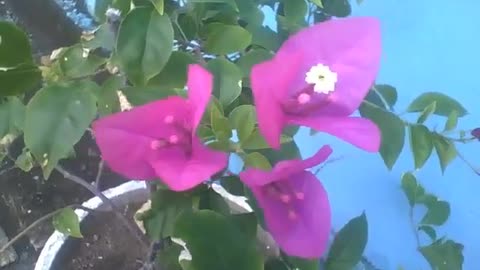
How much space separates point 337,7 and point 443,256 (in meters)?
0.41

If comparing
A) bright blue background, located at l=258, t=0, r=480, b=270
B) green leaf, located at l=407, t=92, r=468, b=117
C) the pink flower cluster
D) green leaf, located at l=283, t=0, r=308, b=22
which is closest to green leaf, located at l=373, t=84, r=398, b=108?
green leaf, located at l=407, t=92, r=468, b=117

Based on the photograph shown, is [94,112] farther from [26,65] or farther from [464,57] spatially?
[464,57]

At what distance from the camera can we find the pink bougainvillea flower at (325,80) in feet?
1.80

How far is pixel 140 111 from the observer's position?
1.96 ft

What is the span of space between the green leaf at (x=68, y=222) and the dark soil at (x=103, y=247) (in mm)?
287

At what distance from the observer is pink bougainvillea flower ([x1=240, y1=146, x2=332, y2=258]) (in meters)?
0.60

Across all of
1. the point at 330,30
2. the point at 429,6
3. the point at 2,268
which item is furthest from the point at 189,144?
the point at 2,268

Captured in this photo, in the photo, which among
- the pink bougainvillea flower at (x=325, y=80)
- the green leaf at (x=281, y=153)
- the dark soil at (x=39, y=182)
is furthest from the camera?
the dark soil at (x=39, y=182)

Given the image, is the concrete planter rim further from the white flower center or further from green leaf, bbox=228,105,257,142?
the white flower center

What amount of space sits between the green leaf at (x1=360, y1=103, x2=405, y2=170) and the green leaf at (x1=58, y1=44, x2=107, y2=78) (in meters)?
0.31

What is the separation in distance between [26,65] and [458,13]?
0.69 m

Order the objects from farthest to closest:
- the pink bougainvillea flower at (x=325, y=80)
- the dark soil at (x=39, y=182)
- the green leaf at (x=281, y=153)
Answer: the dark soil at (x=39, y=182) → the green leaf at (x=281, y=153) → the pink bougainvillea flower at (x=325, y=80)

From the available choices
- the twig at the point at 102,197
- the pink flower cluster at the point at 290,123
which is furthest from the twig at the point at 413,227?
the pink flower cluster at the point at 290,123

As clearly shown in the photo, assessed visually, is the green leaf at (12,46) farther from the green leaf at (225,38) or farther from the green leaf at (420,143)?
the green leaf at (420,143)
